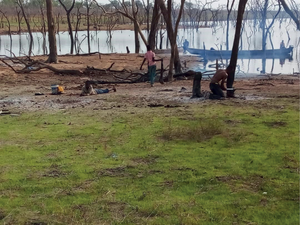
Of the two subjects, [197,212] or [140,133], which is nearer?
[197,212]

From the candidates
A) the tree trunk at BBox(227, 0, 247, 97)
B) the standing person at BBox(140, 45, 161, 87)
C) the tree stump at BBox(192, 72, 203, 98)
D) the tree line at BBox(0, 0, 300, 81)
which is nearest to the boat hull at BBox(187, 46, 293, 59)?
the tree line at BBox(0, 0, 300, 81)

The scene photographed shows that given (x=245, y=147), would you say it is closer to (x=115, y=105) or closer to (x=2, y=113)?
(x=115, y=105)

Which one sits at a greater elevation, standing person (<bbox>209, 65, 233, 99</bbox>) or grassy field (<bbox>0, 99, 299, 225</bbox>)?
standing person (<bbox>209, 65, 233, 99</bbox>)

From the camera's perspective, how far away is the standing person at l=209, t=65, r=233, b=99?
448 inches

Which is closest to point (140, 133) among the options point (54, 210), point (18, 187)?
point (18, 187)

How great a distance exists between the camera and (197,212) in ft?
15.4

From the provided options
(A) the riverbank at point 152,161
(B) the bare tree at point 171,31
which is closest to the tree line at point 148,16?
(B) the bare tree at point 171,31

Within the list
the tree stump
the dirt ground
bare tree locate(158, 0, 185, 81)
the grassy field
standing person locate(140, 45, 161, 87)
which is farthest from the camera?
bare tree locate(158, 0, 185, 81)

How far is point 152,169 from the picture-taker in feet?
20.0

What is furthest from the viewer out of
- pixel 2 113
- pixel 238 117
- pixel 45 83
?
pixel 45 83

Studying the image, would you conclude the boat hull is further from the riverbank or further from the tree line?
the riverbank

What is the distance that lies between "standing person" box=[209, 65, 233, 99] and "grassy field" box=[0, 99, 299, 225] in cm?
190

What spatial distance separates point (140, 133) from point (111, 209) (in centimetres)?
340

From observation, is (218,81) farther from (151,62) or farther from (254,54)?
(254,54)
